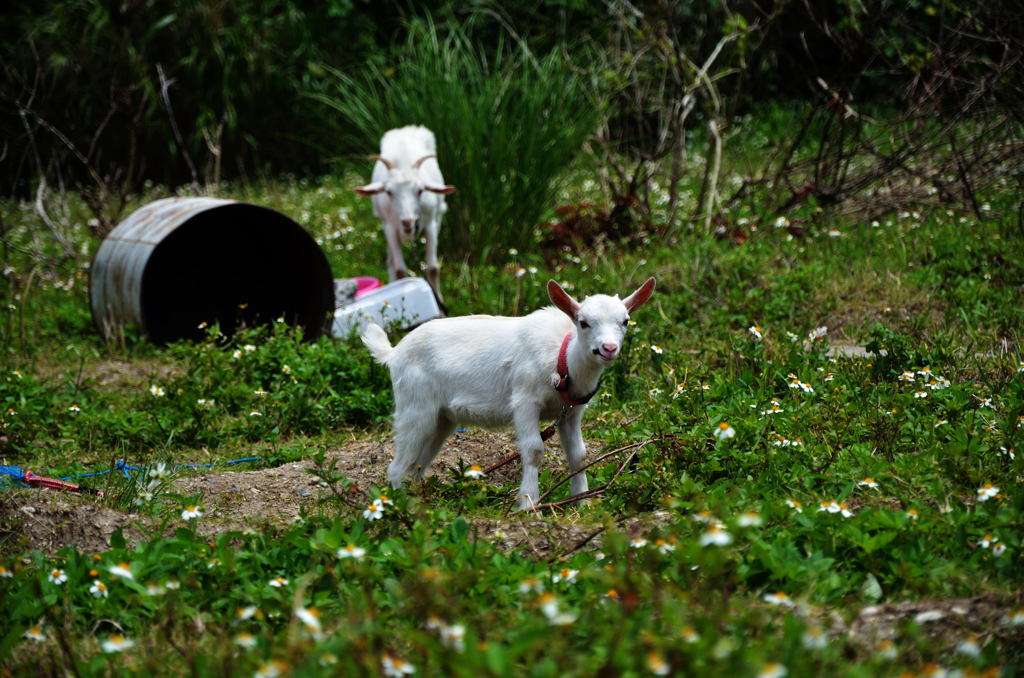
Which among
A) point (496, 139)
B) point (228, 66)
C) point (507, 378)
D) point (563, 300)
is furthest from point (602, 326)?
point (228, 66)

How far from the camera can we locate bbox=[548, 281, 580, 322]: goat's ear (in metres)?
3.58

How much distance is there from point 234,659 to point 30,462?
2834mm

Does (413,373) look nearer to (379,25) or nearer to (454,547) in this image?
(454,547)

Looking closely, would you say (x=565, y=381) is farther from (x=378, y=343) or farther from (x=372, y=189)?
(x=372, y=189)

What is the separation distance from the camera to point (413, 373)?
3994 mm

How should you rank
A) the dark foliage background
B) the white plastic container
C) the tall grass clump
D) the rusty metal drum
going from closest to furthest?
the white plastic container, the rusty metal drum, the tall grass clump, the dark foliage background

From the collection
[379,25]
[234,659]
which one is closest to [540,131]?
[234,659]

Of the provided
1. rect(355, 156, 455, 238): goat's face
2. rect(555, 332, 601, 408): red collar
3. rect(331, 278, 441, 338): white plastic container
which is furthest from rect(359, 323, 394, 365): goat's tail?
rect(355, 156, 455, 238): goat's face

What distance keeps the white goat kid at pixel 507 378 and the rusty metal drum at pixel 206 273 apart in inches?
112

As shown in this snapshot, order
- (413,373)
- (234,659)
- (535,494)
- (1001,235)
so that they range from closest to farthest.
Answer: (234,659) < (535,494) < (413,373) < (1001,235)

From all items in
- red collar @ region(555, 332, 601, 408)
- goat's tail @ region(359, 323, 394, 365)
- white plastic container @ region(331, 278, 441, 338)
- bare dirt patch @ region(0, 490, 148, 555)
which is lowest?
white plastic container @ region(331, 278, 441, 338)

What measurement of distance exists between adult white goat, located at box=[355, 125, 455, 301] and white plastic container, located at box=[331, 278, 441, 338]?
58cm

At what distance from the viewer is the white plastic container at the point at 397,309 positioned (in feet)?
21.2

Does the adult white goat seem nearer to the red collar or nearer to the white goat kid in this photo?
the white goat kid
